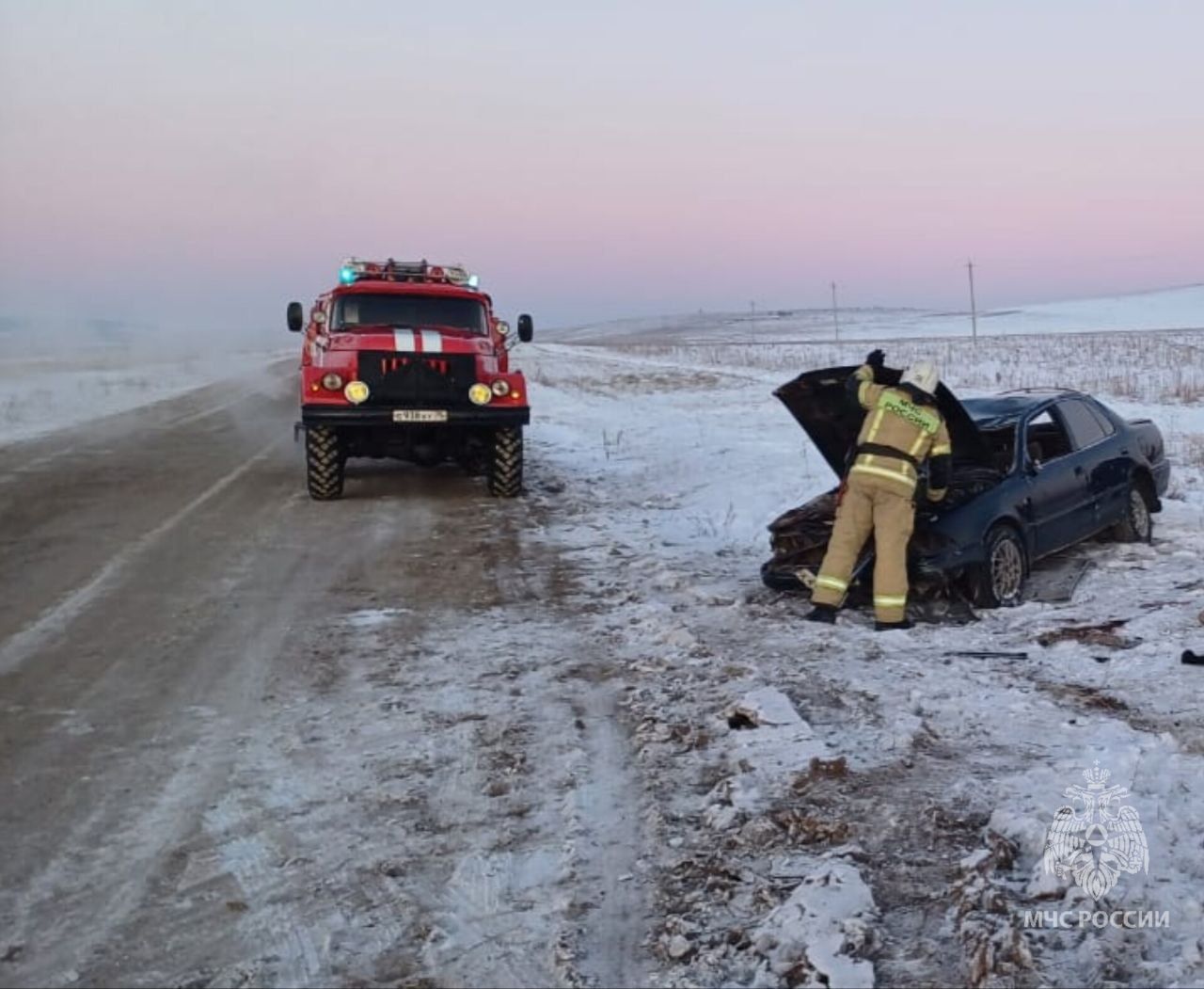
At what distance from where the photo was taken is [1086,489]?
7.92 metres

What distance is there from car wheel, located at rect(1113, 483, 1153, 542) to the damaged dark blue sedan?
0.01m

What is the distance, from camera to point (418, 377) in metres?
11.3

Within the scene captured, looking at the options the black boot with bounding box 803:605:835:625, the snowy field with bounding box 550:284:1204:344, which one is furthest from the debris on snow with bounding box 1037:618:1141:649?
the snowy field with bounding box 550:284:1204:344

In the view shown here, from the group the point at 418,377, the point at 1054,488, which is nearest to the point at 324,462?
the point at 418,377

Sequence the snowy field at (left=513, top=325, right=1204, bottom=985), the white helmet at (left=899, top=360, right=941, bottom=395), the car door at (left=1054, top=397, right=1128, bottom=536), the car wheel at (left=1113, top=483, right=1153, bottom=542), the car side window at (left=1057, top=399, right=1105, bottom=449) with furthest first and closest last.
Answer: the car wheel at (left=1113, top=483, right=1153, bottom=542), the car side window at (left=1057, top=399, right=1105, bottom=449), the car door at (left=1054, top=397, right=1128, bottom=536), the white helmet at (left=899, top=360, right=941, bottom=395), the snowy field at (left=513, top=325, right=1204, bottom=985)

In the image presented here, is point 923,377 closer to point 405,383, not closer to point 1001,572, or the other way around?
point 1001,572

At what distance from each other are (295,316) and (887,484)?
8.13 meters

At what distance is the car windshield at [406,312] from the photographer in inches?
473

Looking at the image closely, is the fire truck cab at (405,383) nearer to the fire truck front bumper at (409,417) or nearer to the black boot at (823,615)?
the fire truck front bumper at (409,417)

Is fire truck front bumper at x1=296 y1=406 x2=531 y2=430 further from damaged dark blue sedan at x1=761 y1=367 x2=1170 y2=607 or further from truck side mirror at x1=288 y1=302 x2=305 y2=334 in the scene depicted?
damaged dark blue sedan at x1=761 y1=367 x2=1170 y2=607

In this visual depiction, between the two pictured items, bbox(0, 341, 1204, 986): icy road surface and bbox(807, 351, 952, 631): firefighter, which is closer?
bbox(0, 341, 1204, 986): icy road surface

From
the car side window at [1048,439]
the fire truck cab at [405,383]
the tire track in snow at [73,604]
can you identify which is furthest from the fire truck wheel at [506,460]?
the car side window at [1048,439]

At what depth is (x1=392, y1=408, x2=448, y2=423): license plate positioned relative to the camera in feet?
36.2

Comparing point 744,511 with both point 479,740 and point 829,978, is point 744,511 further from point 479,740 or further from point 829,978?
point 829,978
